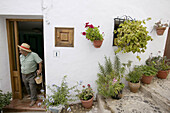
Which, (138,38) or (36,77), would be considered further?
(36,77)

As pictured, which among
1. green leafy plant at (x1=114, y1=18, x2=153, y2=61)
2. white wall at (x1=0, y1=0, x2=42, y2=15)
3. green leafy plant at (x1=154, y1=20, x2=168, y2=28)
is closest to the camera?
green leafy plant at (x1=114, y1=18, x2=153, y2=61)

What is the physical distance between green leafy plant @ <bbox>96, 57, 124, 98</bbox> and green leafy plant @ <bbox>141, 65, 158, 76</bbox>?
2.47 feet

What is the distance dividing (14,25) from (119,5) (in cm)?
310

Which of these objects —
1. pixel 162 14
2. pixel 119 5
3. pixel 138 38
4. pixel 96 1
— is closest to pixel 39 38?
pixel 96 1

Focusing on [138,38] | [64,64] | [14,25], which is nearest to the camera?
[138,38]

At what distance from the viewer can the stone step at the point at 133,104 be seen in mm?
2094

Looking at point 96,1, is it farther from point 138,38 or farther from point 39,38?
A: point 39,38

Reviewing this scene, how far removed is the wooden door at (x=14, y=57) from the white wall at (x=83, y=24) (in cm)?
120

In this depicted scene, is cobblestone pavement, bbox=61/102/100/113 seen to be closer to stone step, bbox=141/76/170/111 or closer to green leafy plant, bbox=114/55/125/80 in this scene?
green leafy plant, bbox=114/55/125/80

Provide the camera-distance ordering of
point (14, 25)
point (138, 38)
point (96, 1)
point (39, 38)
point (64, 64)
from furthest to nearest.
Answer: point (39, 38) < point (14, 25) < point (64, 64) < point (96, 1) < point (138, 38)

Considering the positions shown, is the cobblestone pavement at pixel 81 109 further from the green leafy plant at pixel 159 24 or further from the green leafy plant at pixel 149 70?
the green leafy plant at pixel 159 24

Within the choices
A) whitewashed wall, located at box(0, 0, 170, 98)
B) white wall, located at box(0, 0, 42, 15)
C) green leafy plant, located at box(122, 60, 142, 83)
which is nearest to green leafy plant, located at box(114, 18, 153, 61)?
whitewashed wall, located at box(0, 0, 170, 98)

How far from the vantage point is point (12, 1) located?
2568 millimetres

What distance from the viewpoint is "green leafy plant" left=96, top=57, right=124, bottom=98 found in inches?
95.2
